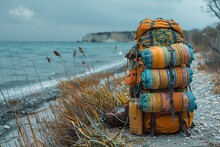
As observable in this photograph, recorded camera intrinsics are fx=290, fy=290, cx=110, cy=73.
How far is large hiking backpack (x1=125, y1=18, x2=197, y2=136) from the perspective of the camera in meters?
3.60

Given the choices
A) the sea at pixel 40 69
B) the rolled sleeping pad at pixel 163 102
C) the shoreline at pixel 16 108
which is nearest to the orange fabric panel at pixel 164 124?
the rolled sleeping pad at pixel 163 102

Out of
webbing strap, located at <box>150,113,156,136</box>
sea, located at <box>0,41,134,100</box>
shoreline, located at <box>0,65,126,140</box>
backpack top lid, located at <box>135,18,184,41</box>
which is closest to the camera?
webbing strap, located at <box>150,113,156,136</box>

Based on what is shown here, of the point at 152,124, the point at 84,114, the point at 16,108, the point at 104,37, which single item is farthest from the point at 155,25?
the point at 104,37

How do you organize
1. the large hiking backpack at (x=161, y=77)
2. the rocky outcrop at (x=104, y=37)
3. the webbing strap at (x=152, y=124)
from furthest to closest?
1. the rocky outcrop at (x=104, y=37)
2. the webbing strap at (x=152, y=124)
3. the large hiking backpack at (x=161, y=77)

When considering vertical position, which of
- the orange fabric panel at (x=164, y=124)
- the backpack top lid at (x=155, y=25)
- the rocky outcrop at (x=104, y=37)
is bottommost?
the orange fabric panel at (x=164, y=124)

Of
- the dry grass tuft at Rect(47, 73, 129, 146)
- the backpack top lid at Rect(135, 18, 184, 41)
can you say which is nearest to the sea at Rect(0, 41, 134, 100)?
the dry grass tuft at Rect(47, 73, 129, 146)

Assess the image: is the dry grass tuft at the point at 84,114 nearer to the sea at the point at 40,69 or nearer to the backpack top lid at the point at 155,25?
the sea at the point at 40,69

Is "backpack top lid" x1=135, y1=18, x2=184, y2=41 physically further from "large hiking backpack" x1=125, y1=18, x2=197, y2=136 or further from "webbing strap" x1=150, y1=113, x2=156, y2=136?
"webbing strap" x1=150, y1=113, x2=156, y2=136

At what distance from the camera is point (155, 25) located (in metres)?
3.88

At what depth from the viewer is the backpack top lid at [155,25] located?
3881 millimetres

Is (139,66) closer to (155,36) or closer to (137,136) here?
(155,36)

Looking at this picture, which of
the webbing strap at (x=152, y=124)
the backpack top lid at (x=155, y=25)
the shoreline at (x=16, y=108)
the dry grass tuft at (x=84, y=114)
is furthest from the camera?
the shoreline at (x=16, y=108)

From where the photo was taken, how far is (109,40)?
417 feet

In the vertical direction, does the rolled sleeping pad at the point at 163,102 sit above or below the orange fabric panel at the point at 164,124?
above
